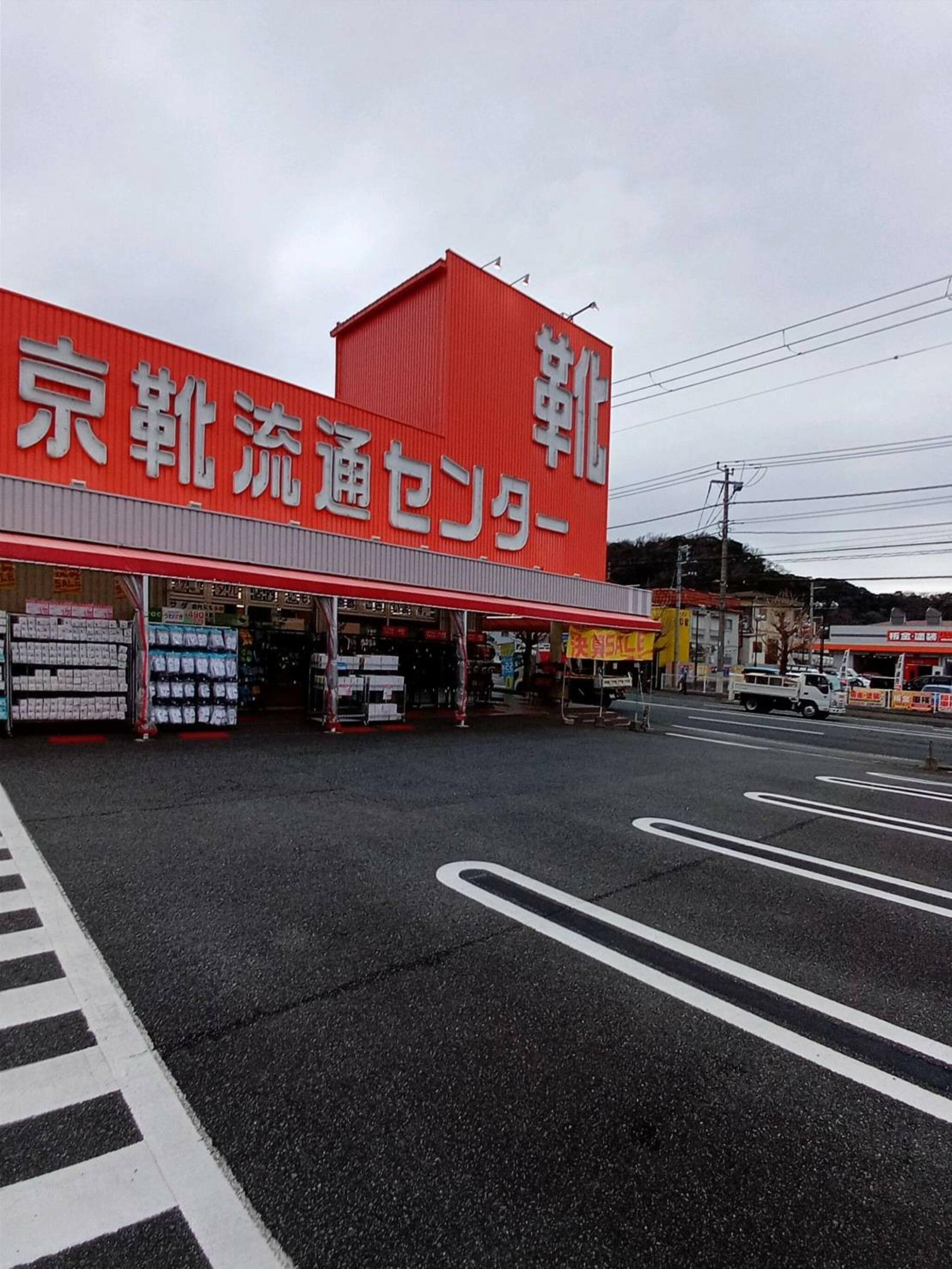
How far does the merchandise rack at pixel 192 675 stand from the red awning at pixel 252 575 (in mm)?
1073

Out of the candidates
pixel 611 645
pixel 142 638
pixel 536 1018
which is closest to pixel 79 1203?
pixel 536 1018

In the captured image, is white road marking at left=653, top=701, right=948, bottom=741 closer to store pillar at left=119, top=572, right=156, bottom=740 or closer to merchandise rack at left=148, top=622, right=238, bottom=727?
merchandise rack at left=148, top=622, right=238, bottom=727

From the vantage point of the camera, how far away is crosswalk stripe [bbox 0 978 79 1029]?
2.83 metres

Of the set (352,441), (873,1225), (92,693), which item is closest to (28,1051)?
(873,1225)

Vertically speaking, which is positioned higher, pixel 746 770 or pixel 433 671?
pixel 433 671

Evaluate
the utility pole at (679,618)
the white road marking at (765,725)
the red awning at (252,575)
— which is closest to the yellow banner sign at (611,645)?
the red awning at (252,575)

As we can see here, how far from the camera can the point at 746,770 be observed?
1081 cm

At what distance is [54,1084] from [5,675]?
9874mm

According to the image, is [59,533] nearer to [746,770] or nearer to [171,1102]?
[171,1102]

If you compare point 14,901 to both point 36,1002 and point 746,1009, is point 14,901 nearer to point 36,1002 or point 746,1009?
point 36,1002

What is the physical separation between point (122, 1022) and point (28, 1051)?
0.34 meters

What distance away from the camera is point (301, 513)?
14.0m

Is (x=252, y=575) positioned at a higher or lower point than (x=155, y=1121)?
higher

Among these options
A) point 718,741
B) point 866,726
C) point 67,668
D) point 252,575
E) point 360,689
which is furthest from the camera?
point 866,726
